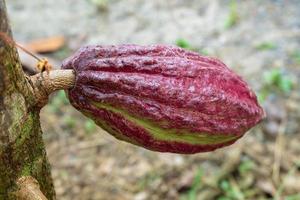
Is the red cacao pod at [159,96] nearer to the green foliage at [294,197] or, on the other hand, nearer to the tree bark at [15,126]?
the tree bark at [15,126]

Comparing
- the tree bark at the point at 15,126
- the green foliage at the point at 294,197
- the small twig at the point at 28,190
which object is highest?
the tree bark at the point at 15,126

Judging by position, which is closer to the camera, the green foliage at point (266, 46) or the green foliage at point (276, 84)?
the green foliage at point (276, 84)

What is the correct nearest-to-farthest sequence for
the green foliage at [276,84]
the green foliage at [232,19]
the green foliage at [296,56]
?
the green foliage at [276,84], the green foliage at [296,56], the green foliage at [232,19]

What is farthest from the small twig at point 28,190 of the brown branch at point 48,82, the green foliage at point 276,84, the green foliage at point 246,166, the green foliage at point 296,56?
the green foliage at point 296,56

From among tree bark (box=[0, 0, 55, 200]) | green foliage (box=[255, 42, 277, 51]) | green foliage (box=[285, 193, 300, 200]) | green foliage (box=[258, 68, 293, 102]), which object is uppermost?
tree bark (box=[0, 0, 55, 200])

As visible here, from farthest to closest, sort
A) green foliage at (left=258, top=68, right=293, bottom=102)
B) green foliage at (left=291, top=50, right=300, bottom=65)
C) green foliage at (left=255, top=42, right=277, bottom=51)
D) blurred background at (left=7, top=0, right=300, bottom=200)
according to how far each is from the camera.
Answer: green foliage at (left=255, top=42, right=277, bottom=51), green foliage at (left=291, top=50, right=300, bottom=65), green foliage at (left=258, top=68, right=293, bottom=102), blurred background at (left=7, top=0, right=300, bottom=200)

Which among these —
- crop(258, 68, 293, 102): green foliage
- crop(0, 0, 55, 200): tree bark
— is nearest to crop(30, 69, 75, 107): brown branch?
crop(0, 0, 55, 200): tree bark

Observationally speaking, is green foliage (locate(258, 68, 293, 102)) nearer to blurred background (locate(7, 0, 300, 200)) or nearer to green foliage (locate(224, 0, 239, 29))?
blurred background (locate(7, 0, 300, 200))

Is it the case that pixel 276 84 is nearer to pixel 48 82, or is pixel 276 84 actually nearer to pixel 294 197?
pixel 294 197

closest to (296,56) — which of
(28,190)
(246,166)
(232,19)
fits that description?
(232,19)
